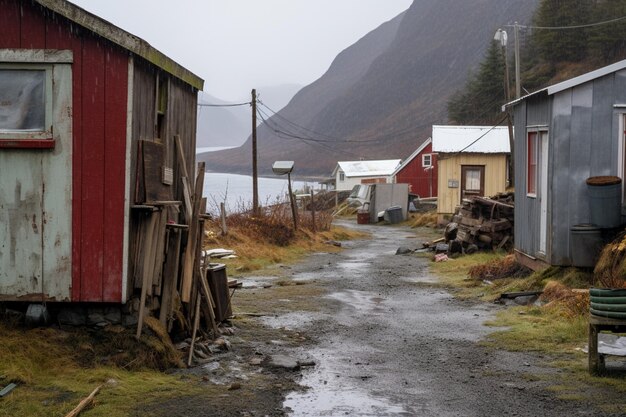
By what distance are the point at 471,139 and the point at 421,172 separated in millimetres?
16674

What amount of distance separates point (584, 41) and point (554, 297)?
56266mm

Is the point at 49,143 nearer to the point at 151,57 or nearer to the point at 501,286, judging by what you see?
the point at 151,57

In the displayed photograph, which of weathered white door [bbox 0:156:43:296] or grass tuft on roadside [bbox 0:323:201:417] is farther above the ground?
weathered white door [bbox 0:156:43:296]

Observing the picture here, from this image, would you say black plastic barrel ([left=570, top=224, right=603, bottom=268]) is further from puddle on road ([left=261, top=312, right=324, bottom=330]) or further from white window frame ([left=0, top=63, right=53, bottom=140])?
white window frame ([left=0, top=63, right=53, bottom=140])

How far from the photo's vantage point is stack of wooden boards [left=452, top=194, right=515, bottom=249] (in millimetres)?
21016

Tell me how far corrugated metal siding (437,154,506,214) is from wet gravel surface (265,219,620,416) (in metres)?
19.2

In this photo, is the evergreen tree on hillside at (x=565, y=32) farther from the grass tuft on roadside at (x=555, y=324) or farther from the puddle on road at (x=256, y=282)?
the puddle on road at (x=256, y=282)

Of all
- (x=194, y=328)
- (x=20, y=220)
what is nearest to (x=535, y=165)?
(x=194, y=328)

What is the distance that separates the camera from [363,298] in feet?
49.9

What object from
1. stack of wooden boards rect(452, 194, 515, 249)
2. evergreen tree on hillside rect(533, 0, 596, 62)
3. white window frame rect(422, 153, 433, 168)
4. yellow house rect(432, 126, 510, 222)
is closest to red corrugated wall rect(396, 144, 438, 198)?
white window frame rect(422, 153, 433, 168)

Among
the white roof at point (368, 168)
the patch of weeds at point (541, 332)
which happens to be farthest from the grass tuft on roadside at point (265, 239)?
the white roof at point (368, 168)

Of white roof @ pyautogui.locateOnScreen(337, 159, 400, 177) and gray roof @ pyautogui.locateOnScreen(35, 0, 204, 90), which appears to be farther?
white roof @ pyautogui.locateOnScreen(337, 159, 400, 177)

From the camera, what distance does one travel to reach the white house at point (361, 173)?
2837 inches

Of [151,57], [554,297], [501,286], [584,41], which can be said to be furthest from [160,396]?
[584,41]
